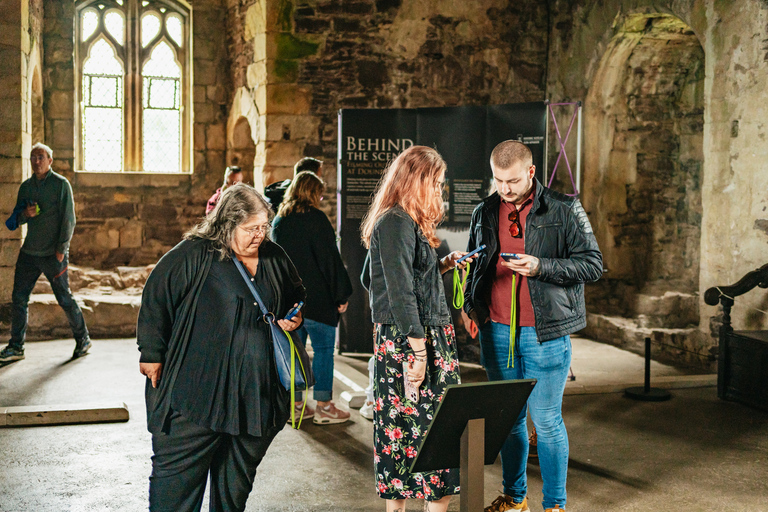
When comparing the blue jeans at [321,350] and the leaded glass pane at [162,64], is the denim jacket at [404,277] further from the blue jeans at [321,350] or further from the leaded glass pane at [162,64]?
the leaded glass pane at [162,64]

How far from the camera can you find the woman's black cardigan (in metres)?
2.61

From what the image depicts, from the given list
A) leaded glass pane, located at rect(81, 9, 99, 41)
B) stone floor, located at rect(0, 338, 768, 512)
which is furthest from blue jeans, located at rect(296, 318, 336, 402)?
leaded glass pane, located at rect(81, 9, 99, 41)

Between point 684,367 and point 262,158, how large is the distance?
4.61 m

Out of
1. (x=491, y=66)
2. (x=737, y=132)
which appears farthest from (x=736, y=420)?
(x=491, y=66)

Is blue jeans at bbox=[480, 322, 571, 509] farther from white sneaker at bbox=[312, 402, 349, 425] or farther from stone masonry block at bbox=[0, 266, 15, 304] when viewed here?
stone masonry block at bbox=[0, 266, 15, 304]

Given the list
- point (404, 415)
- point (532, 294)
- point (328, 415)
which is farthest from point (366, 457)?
point (532, 294)

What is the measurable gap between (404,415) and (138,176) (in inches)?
301

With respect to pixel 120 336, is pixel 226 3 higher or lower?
higher

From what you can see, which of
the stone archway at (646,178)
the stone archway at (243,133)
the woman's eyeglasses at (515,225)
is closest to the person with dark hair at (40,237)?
the stone archway at (243,133)

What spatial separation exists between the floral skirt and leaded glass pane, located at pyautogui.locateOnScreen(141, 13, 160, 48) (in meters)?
8.04

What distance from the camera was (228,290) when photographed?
8.73 feet

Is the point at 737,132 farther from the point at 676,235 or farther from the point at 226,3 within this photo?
the point at 226,3

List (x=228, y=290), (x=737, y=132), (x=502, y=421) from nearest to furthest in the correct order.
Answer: (x=502, y=421), (x=228, y=290), (x=737, y=132)

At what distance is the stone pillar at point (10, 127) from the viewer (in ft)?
23.9
